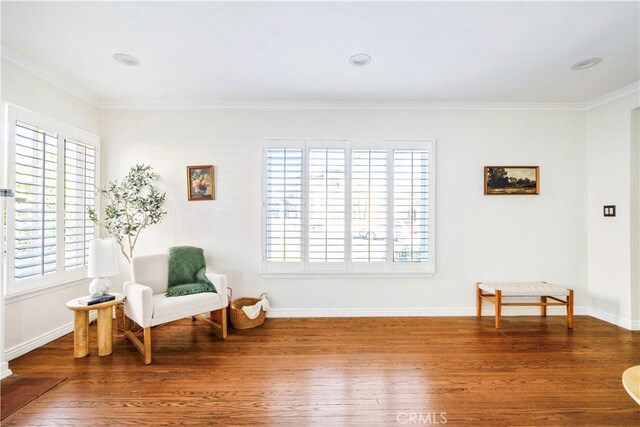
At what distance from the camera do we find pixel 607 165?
3.45m

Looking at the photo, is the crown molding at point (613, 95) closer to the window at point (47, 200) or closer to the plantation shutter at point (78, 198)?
the window at point (47, 200)

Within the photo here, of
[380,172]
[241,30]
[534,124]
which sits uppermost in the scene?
[241,30]

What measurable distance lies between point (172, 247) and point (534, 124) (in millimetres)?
4633

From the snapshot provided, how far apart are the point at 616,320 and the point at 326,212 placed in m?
3.54

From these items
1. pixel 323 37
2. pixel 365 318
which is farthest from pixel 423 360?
pixel 323 37

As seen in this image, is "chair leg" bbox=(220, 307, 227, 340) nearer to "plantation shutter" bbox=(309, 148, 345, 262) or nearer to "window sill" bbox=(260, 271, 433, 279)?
"window sill" bbox=(260, 271, 433, 279)

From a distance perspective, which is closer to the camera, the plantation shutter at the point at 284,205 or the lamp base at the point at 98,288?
the lamp base at the point at 98,288

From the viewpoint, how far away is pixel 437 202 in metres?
3.63

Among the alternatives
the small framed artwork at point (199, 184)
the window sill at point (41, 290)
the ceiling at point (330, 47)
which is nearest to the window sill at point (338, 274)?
the small framed artwork at point (199, 184)

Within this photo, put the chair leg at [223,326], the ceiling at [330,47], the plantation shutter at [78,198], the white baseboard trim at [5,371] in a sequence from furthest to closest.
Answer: the plantation shutter at [78,198], the chair leg at [223,326], the white baseboard trim at [5,371], the ceiling at [330,47]

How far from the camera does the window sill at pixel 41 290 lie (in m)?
2.54

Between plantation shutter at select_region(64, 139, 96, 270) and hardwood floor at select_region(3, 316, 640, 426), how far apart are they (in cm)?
90

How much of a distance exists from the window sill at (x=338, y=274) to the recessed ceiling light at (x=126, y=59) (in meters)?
2.51

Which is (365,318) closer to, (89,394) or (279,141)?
(279,141)
